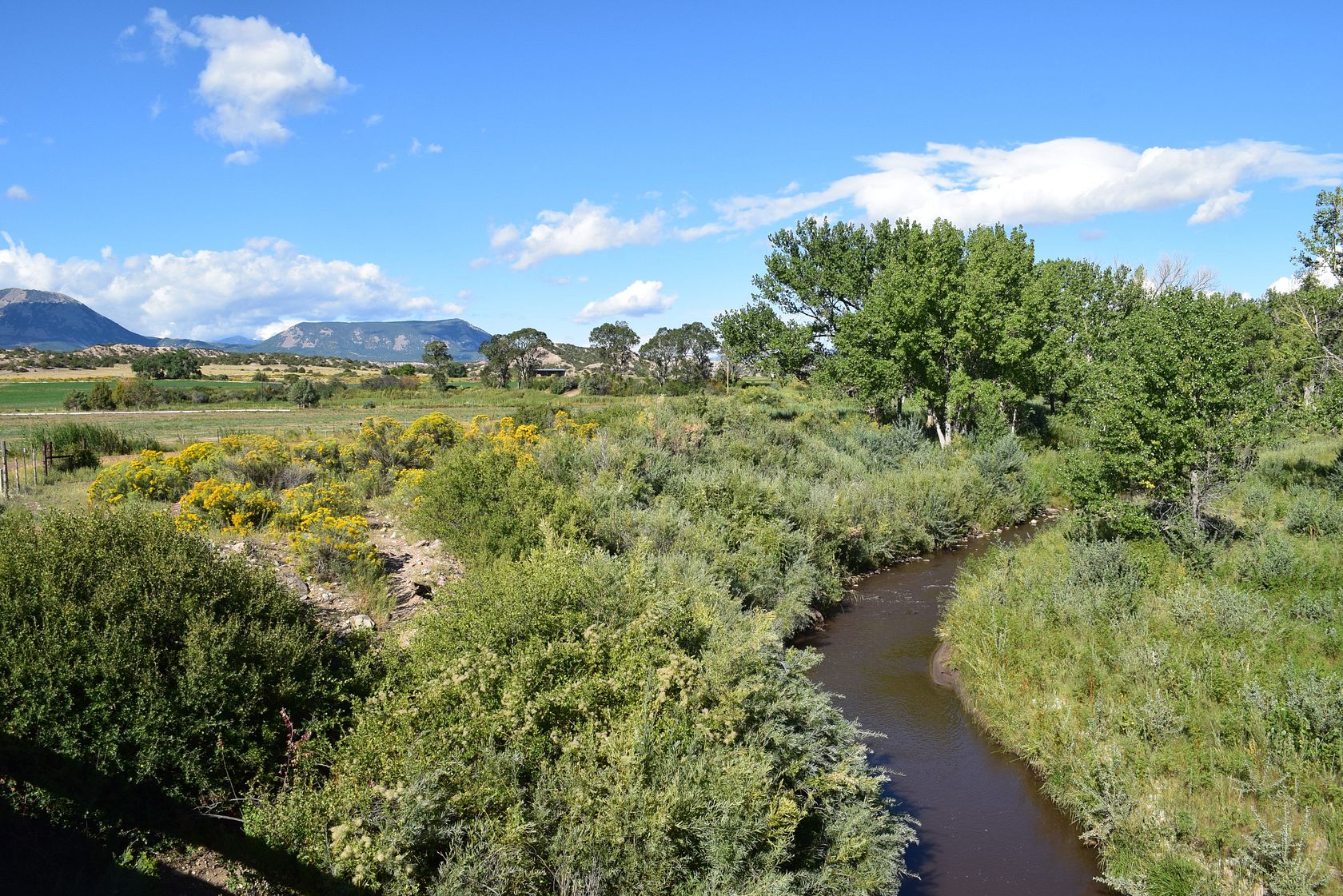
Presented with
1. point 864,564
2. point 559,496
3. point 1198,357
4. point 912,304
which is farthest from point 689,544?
point 912,304

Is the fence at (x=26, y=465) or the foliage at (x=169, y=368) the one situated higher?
the foliage at (x=169, y=368)

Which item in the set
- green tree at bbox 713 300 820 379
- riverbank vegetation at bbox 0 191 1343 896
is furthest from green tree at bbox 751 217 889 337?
riverbank vegetation at bbox 0 191 1343 896

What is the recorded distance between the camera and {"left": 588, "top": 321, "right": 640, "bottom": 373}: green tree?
82812mm

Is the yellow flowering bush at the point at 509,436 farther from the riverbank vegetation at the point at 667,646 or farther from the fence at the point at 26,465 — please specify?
the fence at the point at 26,465

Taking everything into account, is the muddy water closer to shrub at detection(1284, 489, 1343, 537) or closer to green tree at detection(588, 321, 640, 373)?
shrub at detection(1284, 489, 1343, 537)

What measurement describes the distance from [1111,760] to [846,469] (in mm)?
14890

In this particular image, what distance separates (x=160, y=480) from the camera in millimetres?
14812

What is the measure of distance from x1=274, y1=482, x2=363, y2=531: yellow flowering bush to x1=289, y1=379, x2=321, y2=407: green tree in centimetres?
4176

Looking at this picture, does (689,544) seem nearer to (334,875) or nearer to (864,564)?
(864,564)

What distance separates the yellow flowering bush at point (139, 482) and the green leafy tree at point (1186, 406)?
18.7 m

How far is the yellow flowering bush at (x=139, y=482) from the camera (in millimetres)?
14133

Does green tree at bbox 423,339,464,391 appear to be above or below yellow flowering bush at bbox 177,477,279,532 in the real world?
above

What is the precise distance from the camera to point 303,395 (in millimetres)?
52375

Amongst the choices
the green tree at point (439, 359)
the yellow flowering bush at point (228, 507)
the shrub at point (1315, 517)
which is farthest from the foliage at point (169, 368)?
the shrub at point (1315, 517)
